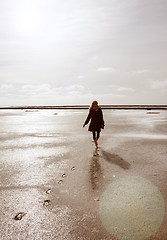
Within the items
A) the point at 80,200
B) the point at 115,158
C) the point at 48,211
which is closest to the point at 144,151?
the point at 115,158

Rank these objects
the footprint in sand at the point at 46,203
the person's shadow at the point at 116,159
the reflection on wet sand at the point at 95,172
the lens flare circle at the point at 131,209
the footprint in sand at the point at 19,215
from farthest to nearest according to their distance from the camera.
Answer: the person's shadow at the point at 116,159 → the reflection on wet sand at the point at 95,172 → the footprint in sand at the point at 46,203 → the footprint in sand at the point at 19,215 → the lens flare circle at the point at 131,209

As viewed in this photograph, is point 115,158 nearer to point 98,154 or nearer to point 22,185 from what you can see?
point 98,154

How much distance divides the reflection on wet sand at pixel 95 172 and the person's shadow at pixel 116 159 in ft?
1.51

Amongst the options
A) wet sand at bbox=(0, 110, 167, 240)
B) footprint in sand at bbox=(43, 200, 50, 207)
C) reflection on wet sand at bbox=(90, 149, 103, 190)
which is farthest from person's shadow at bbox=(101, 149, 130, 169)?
footprint in sand at bbox=(43, 200, 50, 207)

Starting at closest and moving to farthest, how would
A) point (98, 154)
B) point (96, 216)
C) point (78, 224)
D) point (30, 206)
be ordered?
point (78, 224) → point (96, 216) → point (30, 206) → point (98, 154)

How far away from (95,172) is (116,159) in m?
1.67

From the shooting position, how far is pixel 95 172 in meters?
6.18

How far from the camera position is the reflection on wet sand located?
209 inches

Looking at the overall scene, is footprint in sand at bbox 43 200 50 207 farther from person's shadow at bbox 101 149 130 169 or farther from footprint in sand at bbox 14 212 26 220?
person's shadow at bbox 101 149 130 169

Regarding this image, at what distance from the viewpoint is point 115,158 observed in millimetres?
7742

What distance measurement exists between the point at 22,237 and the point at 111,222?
4.84 ft

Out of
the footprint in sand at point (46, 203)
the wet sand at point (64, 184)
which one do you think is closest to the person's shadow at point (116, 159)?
the wet sand at point (64, 184)

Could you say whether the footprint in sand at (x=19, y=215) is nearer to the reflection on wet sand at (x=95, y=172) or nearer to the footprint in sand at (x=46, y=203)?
the footprint in sand at (x=46, y=203)

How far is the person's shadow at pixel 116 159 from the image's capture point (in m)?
6.82
